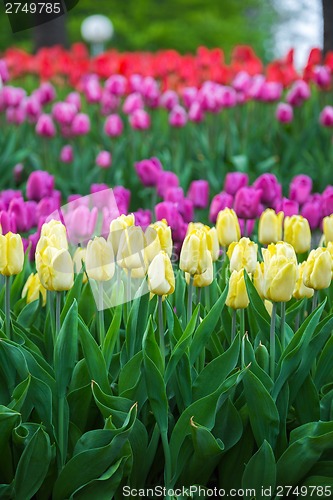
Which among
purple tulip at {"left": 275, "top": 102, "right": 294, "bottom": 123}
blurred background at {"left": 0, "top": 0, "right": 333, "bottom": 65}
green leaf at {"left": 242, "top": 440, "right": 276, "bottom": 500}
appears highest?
green leaf at {"left": 242, "top": 440, "right": 276, "bottom": 500}

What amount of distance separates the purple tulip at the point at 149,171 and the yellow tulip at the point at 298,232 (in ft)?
4.37

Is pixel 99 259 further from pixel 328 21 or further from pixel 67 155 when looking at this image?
pixel 67 155

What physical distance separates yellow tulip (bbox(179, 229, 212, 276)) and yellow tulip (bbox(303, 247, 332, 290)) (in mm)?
237

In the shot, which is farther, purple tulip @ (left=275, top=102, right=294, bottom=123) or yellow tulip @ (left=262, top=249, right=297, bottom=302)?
purple tulip @ (left=275, top=102, right=294, bottom=123)

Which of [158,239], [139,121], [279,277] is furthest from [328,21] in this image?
[279,277]

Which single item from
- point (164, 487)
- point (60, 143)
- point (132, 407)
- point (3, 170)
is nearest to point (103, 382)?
point (132, 407)

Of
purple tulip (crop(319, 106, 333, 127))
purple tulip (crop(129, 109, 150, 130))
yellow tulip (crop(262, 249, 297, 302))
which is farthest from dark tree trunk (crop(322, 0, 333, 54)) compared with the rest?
yellow tulip (crop(262, 249, 297, 302))

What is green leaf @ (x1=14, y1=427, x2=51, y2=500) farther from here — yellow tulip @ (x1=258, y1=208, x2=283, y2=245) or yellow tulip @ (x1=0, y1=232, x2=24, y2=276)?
yellow tulip @ (x1=258, y1=208, x2=283, y2=245)

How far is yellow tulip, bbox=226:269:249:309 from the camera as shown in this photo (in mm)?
1856

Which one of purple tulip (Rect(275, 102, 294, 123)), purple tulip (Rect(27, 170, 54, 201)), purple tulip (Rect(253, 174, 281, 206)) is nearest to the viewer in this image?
purple tulip (Rect(253, 174, 281, 206))

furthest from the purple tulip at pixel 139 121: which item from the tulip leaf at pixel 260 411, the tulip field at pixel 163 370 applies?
the tulip leaf at pixel 260 411

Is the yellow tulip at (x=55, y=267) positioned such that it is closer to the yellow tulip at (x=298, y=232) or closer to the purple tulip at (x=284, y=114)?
the yellow tulip at (x=298, y=232)

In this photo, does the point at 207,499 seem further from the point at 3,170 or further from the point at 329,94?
the point at 329,94

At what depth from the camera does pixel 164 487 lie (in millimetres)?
1805
